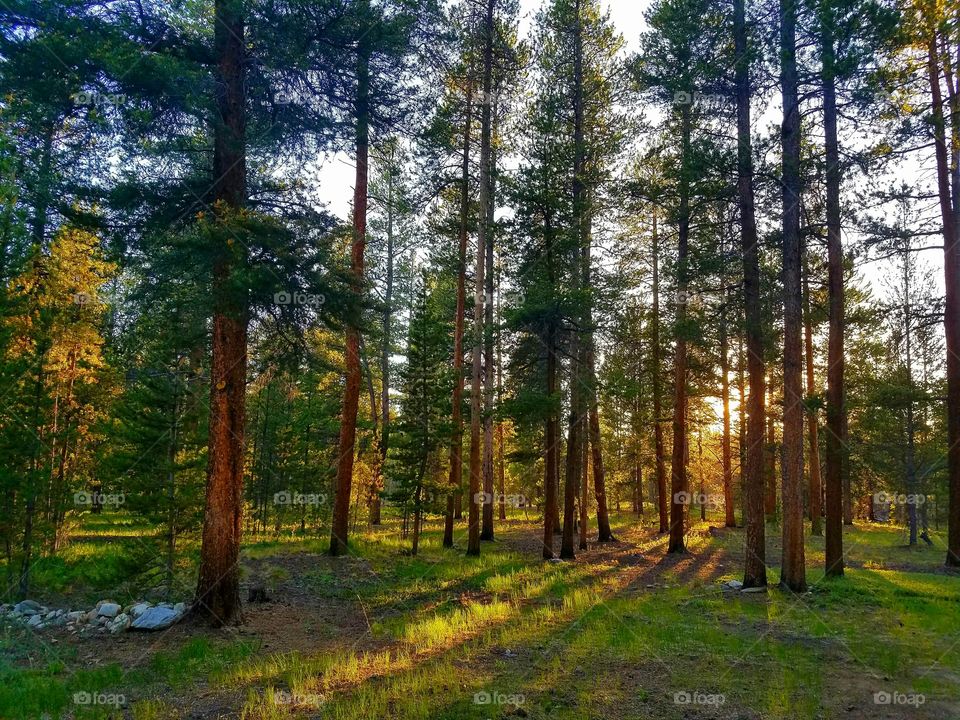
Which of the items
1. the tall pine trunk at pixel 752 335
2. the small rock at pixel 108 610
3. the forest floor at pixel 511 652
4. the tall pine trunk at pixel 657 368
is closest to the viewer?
the forest floor at pixel 511 652

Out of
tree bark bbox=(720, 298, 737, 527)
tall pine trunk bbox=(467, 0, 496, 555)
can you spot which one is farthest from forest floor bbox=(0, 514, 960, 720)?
tree bark bbox=(720, 298, 737, 527)

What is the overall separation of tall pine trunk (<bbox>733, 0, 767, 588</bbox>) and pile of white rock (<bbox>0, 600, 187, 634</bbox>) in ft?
38.5

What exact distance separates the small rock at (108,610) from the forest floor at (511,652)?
64 cm

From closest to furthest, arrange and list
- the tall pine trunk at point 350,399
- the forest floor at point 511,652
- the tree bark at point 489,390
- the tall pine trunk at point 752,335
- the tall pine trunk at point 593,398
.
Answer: the forest floor at point 511,652 < the tall pine trunk at point 752,335 < the tall pine trunk at point 350,399 < the tall pine trunk at point 593,398 < the tree bark at point 489,390

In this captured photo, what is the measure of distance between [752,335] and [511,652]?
9037mm

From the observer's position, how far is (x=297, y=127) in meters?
10.4

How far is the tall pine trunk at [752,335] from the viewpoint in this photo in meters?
12.7

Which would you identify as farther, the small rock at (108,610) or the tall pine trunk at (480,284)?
the tall pine trunk at (480,284)

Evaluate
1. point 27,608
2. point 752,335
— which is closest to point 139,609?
point 27,608

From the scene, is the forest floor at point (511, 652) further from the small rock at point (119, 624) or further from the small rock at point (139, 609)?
A: the small rock at point (139, 609)

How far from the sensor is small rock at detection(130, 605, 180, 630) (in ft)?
29.8

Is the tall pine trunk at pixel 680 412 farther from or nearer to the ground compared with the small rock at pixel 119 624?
farther from the ground

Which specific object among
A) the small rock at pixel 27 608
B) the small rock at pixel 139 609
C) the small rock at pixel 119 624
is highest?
the small rock at pixel 139 609

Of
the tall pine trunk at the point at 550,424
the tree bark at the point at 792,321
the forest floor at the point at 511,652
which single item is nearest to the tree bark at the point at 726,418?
the tall pine trunk at the point at 550,424
